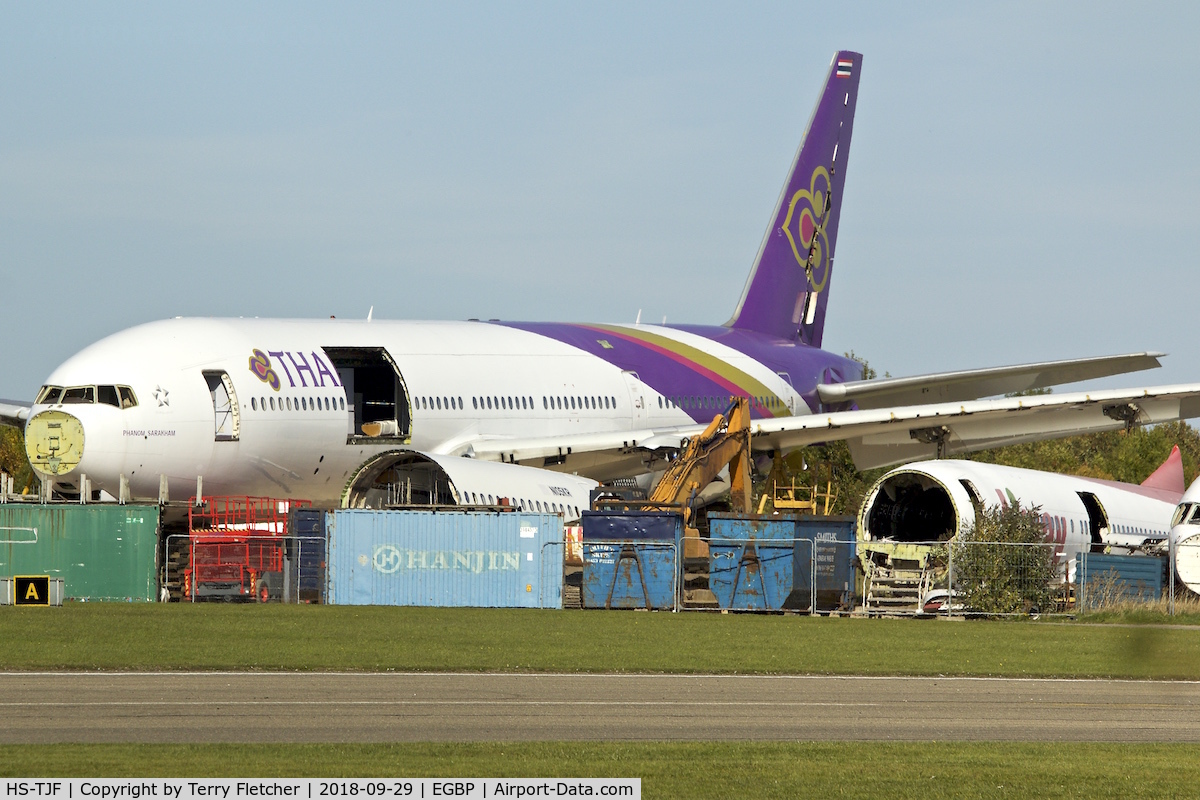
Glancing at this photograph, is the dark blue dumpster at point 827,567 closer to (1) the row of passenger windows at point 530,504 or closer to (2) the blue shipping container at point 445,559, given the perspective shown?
(2) the blue shipping container at point 445,559

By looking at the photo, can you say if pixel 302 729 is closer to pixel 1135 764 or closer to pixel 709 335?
pixel 1135 764

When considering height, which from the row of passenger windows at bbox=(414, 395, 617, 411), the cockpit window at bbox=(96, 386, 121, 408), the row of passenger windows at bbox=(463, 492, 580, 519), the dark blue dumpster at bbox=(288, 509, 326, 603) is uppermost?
the row of passenger windows at bbox=(414, 395, 617, 411)

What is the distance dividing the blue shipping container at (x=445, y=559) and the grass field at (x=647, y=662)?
60.2 inches

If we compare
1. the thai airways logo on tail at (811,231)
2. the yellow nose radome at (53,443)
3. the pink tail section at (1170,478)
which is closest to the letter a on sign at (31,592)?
the yellow nose radome at (53,443)

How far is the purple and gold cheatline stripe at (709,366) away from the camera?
150ft

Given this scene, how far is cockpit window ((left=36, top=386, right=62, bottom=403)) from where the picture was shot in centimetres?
3300

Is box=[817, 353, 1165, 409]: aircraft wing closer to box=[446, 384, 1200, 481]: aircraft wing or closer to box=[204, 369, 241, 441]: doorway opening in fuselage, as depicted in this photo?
box=[446, 384, 1200, 481]: aircraft wing

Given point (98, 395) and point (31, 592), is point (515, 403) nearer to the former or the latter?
point (98, 395)

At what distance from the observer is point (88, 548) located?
31938 mm

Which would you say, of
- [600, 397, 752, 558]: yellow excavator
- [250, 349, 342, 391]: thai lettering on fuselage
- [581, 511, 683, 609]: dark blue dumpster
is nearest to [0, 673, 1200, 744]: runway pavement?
[581, 511, 683, 609]: dark blue dumpster

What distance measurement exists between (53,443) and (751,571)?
45.5ft

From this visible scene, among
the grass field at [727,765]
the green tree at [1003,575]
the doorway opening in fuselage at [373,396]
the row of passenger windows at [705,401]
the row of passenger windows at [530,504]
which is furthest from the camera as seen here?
the row of passenger windows at [705,401]

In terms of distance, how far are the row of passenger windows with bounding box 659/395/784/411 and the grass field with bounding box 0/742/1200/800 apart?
31.4 metres

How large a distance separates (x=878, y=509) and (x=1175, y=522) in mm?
8757
